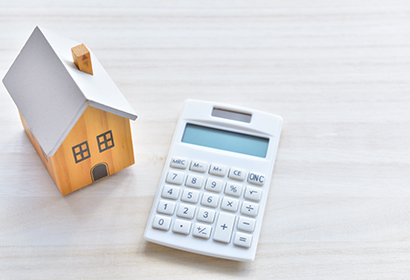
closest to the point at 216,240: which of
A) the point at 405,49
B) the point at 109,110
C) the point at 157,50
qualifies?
the point at 109,110

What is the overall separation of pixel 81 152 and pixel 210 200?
0.18 metres

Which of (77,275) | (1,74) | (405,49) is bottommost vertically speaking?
(77,275)

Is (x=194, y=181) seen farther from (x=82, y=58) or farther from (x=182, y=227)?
(x=82, y=58)

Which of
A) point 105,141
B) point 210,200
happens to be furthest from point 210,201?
point 105,141

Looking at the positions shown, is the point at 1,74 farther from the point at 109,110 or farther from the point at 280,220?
the point at 280,220

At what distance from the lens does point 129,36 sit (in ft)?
2.49

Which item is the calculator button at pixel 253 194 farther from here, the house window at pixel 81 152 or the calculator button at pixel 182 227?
the house window at pixel 81 152

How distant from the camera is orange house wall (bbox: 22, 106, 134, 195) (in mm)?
514

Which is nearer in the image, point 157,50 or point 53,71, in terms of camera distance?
point 53,71

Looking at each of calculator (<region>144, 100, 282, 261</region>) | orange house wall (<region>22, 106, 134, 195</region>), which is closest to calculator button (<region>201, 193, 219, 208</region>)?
calculator (<region>144, 100, 282, 261</region>)

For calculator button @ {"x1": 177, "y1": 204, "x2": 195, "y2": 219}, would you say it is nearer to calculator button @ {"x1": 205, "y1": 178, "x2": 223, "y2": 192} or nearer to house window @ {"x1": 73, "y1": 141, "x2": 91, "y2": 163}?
calculator button @ {"x1": 205, "y1": 178, "x2": 223, "y2": 192}

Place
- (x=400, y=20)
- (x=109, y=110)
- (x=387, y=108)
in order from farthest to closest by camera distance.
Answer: (x=400, y=20) < (x=387, y=108) < (x=109, y=110)

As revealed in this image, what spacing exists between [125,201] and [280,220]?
211 millimetres

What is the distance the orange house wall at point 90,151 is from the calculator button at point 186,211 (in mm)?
103
